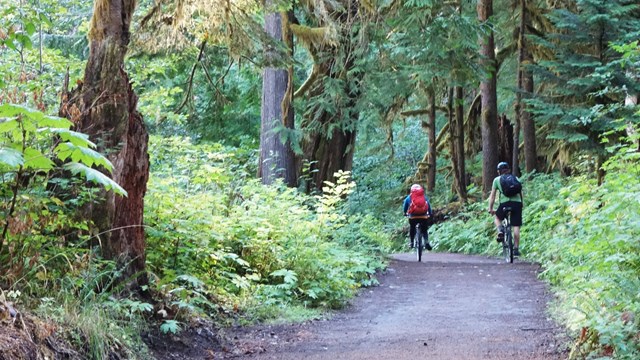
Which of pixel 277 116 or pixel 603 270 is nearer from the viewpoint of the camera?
pixel 603 270

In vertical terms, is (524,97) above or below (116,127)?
above

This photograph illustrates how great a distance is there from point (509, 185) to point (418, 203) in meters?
2.09

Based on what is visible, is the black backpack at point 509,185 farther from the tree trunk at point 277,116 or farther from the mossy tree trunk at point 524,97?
the mossy tree trunk at point 524,97

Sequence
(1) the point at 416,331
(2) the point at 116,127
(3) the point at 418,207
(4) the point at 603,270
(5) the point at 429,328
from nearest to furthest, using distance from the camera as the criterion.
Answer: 1. (4) the point at 603,270
2. (2) the point at 116,127
3. (1) the point at 416,331
4. (5) the point at 429,328
5. (3) the point at 418,207

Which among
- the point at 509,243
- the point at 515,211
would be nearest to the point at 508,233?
the point at 509,243

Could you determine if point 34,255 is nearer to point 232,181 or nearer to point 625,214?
point 625,214

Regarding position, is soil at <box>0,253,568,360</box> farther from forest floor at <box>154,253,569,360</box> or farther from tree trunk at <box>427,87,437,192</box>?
tree trunk at <box>427,87,437,192</box>

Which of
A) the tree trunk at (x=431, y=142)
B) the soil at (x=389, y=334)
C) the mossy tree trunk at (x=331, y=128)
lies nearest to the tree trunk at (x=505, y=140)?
the tree trunk at (x=431, y=142)

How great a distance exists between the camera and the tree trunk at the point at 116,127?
682cm

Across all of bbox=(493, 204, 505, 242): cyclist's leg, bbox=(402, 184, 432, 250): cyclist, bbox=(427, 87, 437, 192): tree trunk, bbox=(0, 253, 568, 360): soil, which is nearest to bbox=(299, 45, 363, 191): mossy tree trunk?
bbox=(402, 184, 432, 250): cyclist

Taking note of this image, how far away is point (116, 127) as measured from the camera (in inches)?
278

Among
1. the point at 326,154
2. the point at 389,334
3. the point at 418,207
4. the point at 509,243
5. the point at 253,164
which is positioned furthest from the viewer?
the point at 253,164

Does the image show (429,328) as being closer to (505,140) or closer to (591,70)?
(591,70)

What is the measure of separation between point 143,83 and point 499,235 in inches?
378
